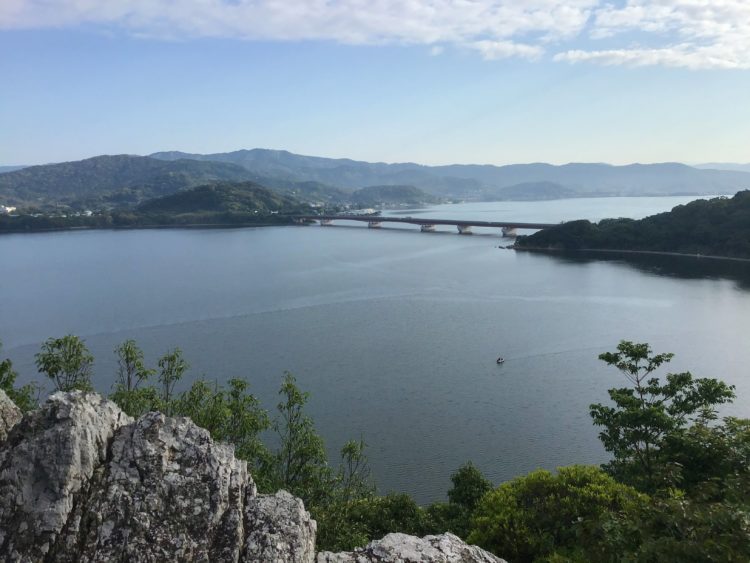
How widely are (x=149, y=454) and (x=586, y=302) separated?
178ft

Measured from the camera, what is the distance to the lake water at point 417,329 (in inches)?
1022

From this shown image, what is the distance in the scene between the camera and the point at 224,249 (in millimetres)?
97812

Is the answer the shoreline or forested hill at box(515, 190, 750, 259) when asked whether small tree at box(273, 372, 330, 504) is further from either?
the shoreline

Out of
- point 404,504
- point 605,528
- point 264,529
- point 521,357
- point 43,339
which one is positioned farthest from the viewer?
point 43,339

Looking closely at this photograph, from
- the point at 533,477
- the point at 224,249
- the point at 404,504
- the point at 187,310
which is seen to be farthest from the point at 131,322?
the point at 224,249

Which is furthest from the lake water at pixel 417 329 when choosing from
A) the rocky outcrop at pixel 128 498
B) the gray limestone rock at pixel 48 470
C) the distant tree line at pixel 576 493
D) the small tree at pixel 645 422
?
the gray limestone rock at pixel 48 470

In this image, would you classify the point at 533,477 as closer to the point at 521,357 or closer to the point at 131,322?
the point at 521,357

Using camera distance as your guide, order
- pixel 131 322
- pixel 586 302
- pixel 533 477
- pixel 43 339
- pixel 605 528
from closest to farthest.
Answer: pixel 605 528
pixel 533 477
pixel 43 339
pixel 131 322
pixel 586 302

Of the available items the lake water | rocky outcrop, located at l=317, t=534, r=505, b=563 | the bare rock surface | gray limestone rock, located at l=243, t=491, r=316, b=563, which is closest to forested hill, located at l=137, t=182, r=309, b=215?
the lake water

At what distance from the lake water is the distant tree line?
5.61m

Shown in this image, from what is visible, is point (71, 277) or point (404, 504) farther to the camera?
point (71, 277)

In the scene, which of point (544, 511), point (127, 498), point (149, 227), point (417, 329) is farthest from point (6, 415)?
point (149, 227)

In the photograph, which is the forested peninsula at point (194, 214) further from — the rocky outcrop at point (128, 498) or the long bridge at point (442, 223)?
the rocky outcrop at point (128, 498)

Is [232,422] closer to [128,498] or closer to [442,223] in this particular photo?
[128,498]
